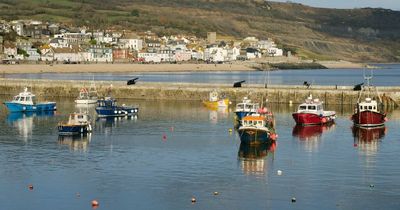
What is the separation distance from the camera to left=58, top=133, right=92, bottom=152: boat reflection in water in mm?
42306

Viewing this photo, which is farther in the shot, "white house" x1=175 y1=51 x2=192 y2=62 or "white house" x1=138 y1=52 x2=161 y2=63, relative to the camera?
"white house" x1=175 y1=51 x2=192 y2=62

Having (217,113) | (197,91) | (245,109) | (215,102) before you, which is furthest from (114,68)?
(245,109)

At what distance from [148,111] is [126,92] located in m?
13.8

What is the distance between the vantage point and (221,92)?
7244 cm

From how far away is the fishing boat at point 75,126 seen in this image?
47.2 metres

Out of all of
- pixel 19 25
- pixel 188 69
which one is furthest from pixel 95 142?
pixel 19 25

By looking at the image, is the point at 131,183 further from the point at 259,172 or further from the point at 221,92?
the point at 221,92

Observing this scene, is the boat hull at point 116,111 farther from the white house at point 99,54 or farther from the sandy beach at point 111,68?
the white house at point 99,54

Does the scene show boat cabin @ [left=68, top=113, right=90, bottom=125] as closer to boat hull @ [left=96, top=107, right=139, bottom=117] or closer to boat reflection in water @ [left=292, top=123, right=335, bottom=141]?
boat hull @ [left=96, top=107, right=139, bottom=117]

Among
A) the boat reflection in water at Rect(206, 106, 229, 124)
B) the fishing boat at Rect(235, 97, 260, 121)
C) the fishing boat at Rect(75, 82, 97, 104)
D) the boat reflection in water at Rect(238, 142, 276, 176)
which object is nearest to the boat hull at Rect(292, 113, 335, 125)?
the fishing boat at Rect(235, 97, 260, 121)

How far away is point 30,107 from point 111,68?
2988 inches

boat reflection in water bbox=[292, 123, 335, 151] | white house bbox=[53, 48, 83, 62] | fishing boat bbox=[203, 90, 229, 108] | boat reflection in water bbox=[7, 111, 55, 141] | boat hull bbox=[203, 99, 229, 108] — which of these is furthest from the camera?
white house bbox=[53, 48, 83, 62]

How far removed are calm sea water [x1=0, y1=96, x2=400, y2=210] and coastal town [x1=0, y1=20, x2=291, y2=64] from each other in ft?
315

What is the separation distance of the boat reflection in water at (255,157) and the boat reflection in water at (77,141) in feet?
25.6
